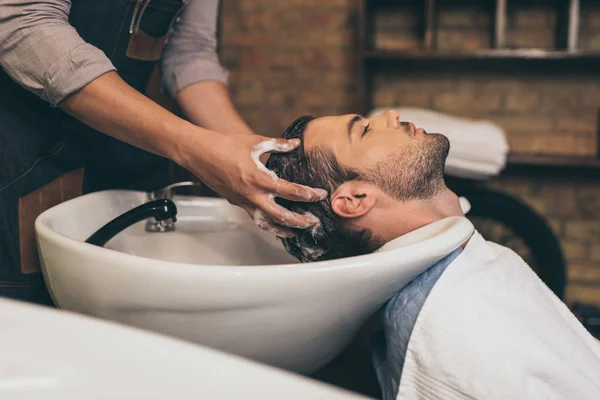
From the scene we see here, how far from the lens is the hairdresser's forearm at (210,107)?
54.8 inches

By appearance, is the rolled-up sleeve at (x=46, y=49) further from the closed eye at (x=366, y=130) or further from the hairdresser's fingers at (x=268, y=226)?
the closed eye at (x=366, y=130)

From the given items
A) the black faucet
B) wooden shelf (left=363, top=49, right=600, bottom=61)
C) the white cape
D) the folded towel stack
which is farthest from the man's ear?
wooden shelf (left=363, top=49, right=600, bottom=61)

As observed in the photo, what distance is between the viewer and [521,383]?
0.77 m

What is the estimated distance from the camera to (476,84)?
2934 mm

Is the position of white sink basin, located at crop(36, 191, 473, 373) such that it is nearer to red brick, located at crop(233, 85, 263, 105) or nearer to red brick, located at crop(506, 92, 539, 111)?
red brick, located at crop(506, 92, 539, 111)

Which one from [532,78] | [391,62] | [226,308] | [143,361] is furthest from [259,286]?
[532,78]

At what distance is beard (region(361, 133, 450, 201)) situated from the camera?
3.62 ft

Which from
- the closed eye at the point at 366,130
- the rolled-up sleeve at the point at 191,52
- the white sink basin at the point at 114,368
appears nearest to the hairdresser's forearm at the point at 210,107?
the rolled-up sleeve at the point at 191,52

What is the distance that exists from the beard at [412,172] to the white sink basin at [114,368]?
0.74 meters

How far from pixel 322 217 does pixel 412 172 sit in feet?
0.70

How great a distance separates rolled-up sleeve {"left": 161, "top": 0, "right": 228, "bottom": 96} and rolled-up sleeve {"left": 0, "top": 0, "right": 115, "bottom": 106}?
1.57ft

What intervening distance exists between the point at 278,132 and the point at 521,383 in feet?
8.38

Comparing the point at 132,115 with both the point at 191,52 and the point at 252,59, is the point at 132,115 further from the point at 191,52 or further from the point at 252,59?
the point at 252,59

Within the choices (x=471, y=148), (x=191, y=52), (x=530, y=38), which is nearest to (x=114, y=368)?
(x=191, y=52)
